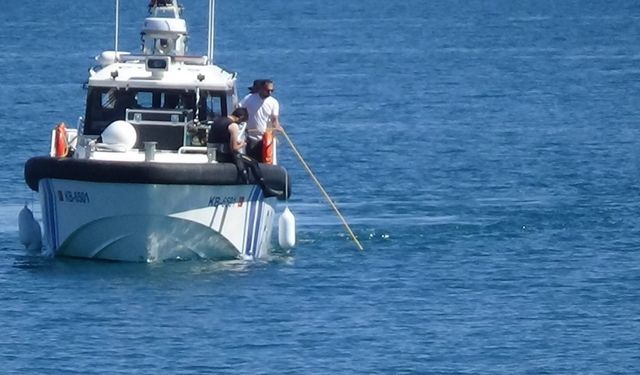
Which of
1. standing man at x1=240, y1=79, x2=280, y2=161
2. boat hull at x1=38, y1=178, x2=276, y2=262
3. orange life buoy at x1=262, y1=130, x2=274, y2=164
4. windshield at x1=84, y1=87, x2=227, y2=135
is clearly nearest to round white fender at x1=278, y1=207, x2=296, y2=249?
boat hull at x1=38, y1=178, x2=276, y2=262

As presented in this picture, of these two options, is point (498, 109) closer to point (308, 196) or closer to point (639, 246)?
point (308, 196)

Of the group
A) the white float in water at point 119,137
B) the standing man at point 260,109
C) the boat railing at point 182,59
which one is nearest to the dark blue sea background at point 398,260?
the white float in water at point 119,137

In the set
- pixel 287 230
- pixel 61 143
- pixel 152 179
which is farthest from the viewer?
pixel 287 230

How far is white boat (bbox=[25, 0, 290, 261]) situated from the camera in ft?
98.8

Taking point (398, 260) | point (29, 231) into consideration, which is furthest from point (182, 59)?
point (398, 260)

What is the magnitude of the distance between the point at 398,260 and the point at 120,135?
4.62 metres

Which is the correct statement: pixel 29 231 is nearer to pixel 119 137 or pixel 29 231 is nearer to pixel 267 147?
pixel 119 137

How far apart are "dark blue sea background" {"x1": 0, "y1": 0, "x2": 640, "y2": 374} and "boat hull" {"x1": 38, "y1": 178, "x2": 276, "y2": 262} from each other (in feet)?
0.91

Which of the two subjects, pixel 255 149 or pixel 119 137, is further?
pixel 255 149

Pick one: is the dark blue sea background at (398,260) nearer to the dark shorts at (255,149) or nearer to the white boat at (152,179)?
the white boat at (152,179)

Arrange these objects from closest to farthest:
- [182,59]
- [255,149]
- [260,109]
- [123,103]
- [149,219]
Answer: [149,219] → [255,149] → [123,103] → [260,109] → [182,59]

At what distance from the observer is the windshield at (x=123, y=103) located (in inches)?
1270

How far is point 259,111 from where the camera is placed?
3250 cm

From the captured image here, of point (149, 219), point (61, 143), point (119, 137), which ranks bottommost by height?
point (149, 219)
